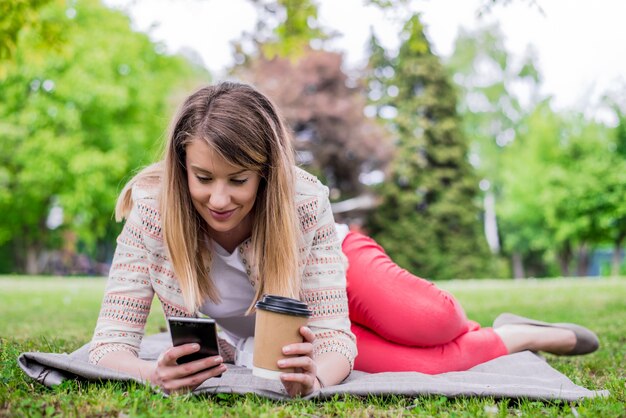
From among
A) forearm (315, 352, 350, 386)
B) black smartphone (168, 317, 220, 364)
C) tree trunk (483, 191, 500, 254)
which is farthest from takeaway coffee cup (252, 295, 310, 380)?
tree trunk (483, 191, 500, 254)

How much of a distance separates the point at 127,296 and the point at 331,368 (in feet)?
2.88

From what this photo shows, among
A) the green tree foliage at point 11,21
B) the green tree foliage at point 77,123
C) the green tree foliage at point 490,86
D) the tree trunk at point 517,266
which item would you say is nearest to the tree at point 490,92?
the green tree foliage at point 490,86

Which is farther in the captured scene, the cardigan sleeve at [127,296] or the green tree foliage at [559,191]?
the green tree foliage at [559,191]

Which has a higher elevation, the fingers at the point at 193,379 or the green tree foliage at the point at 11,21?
the green tree foliage at the point at 11,21

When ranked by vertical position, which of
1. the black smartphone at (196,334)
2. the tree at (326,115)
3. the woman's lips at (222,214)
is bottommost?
the black smartphone at (196,334)

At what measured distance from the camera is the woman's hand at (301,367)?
213cm

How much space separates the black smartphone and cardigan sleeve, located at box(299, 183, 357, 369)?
0.57 m

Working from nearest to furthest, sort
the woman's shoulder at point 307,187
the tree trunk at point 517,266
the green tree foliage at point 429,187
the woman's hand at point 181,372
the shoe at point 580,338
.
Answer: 1. the woman's hand at point 181,372
2. the woman's shoulder at point 307,187
3. the shoe at point 580,338
4. the green tree foliage at point 429,187
5. the tree trunk at point 517,266

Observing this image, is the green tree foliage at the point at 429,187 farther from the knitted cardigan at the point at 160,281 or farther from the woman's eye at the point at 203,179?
the woman's eye at the point at 203,179

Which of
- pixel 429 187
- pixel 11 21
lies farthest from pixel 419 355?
pixel 429 187

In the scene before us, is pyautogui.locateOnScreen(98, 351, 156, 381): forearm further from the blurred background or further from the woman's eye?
the blurred background

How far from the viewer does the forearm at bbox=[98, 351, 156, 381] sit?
2428mm

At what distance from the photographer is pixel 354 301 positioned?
10.6ft

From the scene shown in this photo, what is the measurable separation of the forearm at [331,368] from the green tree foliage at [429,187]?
1916cm
